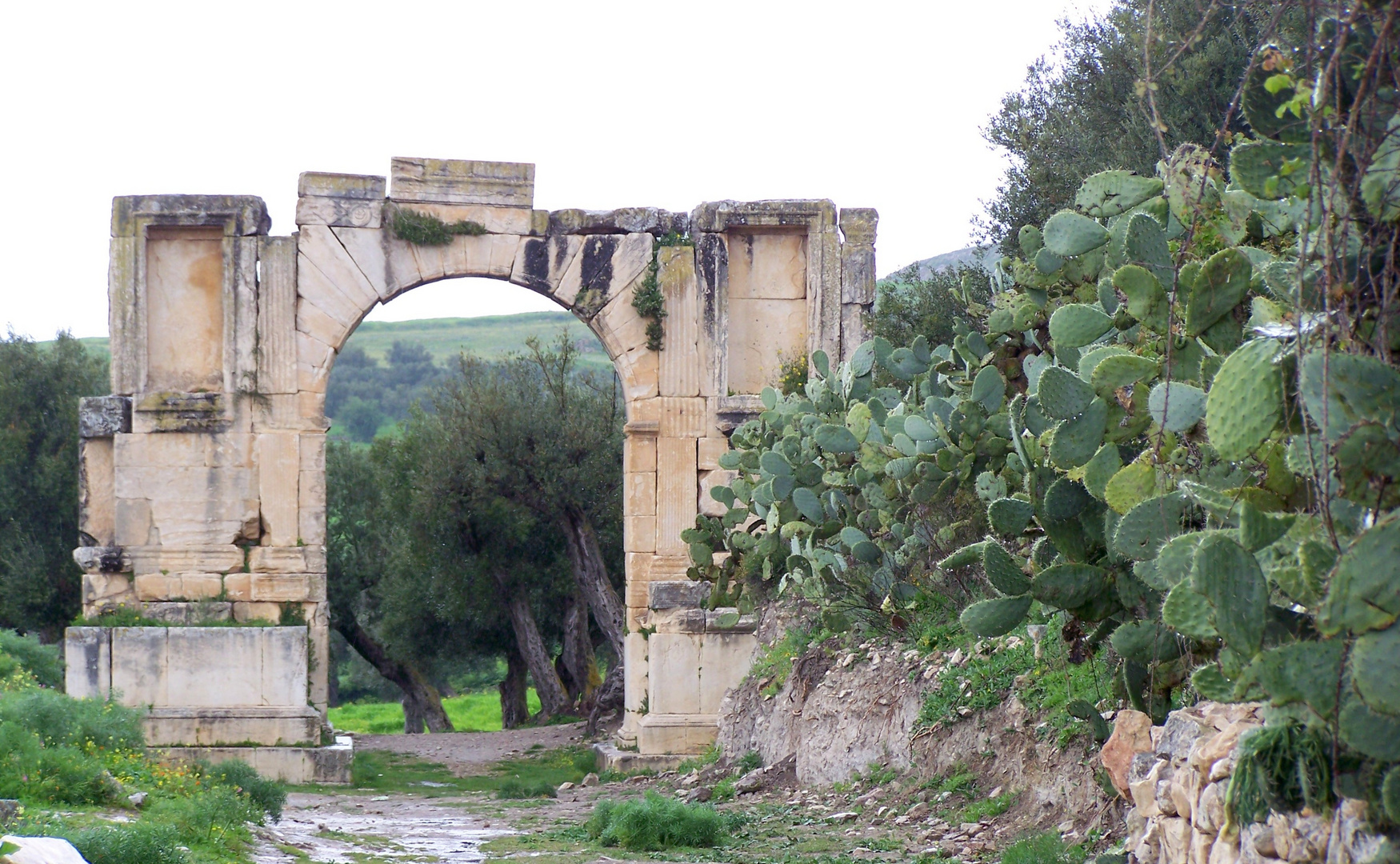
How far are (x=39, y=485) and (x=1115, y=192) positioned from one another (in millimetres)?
17996

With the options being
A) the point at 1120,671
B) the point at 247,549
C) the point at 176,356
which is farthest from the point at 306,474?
the point at 1120,671

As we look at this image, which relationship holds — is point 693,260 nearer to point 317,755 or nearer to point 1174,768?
point 317,755

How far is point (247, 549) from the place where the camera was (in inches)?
489

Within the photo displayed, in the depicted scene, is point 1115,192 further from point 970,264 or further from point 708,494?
point 970,264

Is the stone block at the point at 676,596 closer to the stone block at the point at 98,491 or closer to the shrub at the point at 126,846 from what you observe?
the stone block at the point at 98,491

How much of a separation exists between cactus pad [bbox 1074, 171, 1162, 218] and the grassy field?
55.6 ft

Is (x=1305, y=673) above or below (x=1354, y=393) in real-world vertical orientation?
below

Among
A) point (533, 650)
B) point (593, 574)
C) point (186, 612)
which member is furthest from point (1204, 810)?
point (533, 650)

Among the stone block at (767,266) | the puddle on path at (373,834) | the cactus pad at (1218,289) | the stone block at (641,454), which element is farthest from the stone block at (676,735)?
the cactus pad at (1218,289)

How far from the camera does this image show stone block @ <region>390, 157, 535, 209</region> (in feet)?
41.5

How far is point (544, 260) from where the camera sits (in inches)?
503

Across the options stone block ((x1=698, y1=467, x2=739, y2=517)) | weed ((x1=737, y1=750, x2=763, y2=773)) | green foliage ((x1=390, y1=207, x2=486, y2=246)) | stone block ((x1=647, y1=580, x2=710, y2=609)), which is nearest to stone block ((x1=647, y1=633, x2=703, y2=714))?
stone block ((x1=647, y1=580, x2=710, y2=609))

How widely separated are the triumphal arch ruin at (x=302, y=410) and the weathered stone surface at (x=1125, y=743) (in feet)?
23.7

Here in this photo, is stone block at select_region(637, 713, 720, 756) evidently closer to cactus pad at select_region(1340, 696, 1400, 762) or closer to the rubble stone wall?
the rubble stone wall
